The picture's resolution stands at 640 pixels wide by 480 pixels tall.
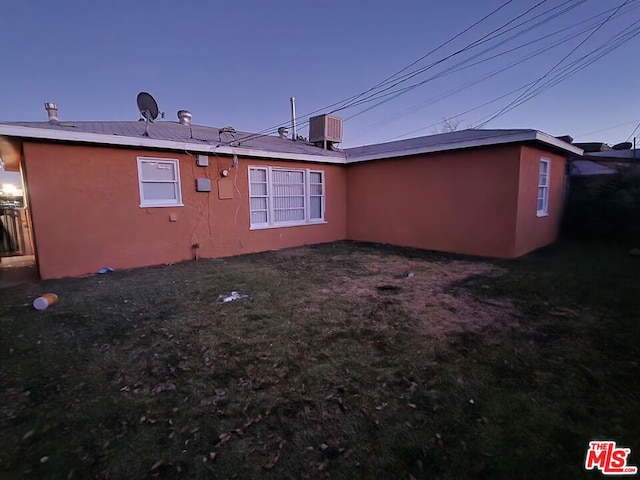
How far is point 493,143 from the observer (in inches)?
268

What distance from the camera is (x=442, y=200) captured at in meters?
8.02

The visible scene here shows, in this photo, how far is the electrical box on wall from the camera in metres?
7.29

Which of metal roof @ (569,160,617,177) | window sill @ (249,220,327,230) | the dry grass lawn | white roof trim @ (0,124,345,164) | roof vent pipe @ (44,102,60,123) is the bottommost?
the dry grass lawn

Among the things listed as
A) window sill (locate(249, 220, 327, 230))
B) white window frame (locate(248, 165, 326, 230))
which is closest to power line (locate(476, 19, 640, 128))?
white window frame (locate(248, 165, 326, 230))

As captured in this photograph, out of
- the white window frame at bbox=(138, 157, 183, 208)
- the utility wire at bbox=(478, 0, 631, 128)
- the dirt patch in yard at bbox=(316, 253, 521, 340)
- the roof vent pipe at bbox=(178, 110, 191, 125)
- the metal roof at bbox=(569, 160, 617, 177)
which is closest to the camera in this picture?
the dirt patch in yard at bbox=(316, 253, 521, 340)

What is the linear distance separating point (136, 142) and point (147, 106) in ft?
4.81

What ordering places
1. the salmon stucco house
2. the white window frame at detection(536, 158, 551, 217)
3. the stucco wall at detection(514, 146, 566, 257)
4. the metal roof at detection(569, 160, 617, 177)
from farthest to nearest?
the metal roof at detection(569, 160, 617, 177) < the white window frame at detection(536, 158, 551, 217) < the stucco wall at detection(514, 146, 566, 257) < the salmon stucco house

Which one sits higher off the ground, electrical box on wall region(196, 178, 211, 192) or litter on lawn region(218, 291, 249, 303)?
electrical box on wall region(196, 178, 211, 192)

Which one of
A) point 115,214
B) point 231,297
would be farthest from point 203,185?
point 231,297

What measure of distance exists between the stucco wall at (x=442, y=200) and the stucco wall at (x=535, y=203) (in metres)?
0.33

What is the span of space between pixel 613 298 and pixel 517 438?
12.6 ft

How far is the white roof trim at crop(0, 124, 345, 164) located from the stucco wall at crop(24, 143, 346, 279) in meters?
0.26

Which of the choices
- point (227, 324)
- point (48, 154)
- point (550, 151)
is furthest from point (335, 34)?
point (227, 324)

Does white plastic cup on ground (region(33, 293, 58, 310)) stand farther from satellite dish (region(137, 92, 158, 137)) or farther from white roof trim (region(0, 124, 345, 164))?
satellite dish (region(137, 92, 158, 137))
